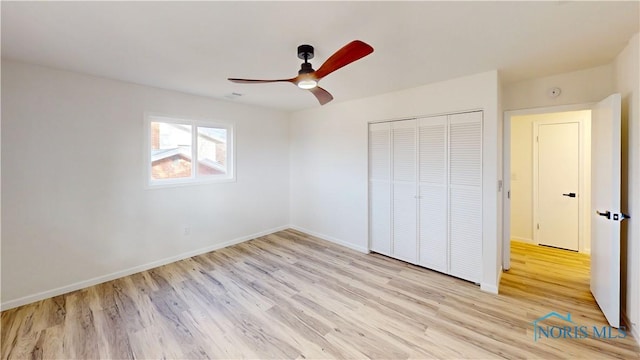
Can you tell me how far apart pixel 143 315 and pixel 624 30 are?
463 centimetres

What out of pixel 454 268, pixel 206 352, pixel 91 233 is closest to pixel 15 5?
pixel 91 233

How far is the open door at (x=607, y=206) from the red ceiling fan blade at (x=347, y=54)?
2.22 m

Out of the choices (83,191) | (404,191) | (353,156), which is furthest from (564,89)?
(83,191)

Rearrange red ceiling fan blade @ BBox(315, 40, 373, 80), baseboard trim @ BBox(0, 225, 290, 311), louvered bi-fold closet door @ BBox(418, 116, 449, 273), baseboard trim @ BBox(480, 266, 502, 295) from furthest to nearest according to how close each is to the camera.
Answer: louvered bi-fold closet door @ BBox(418, 116, 449, 273), baseboard trim @ BBox(480, 266, 502, 295), baseboard trim @ BBox(0, 225, 290, 311), red ceiling fan blade @ BBox(315, 40, 373, 80)

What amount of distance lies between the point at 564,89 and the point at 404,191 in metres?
2.03

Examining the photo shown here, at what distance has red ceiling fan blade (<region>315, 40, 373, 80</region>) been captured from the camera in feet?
4.87

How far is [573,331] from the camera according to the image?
205 centimetres

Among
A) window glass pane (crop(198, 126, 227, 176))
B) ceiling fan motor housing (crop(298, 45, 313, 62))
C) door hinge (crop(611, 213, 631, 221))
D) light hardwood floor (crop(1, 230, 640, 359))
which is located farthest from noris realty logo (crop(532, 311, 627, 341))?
window glass pane (crop(198, 126, 227, 176))

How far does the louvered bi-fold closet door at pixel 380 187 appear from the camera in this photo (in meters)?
3.57

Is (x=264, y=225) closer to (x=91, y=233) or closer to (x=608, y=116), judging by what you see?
(x=91, y=233)

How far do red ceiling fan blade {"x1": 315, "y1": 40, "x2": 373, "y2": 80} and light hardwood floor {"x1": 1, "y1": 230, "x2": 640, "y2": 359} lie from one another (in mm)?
2129

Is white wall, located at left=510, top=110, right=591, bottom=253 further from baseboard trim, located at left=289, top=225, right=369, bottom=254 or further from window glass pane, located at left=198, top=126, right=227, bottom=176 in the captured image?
window glass pane, located at left=198, top=126, right=227, bottom=176

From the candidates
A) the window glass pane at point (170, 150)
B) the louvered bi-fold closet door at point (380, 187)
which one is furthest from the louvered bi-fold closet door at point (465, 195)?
the window glass pane at point (170, 150)

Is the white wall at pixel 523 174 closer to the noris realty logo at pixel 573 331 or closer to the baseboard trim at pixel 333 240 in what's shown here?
the noris realty logo at pixel 573 331
